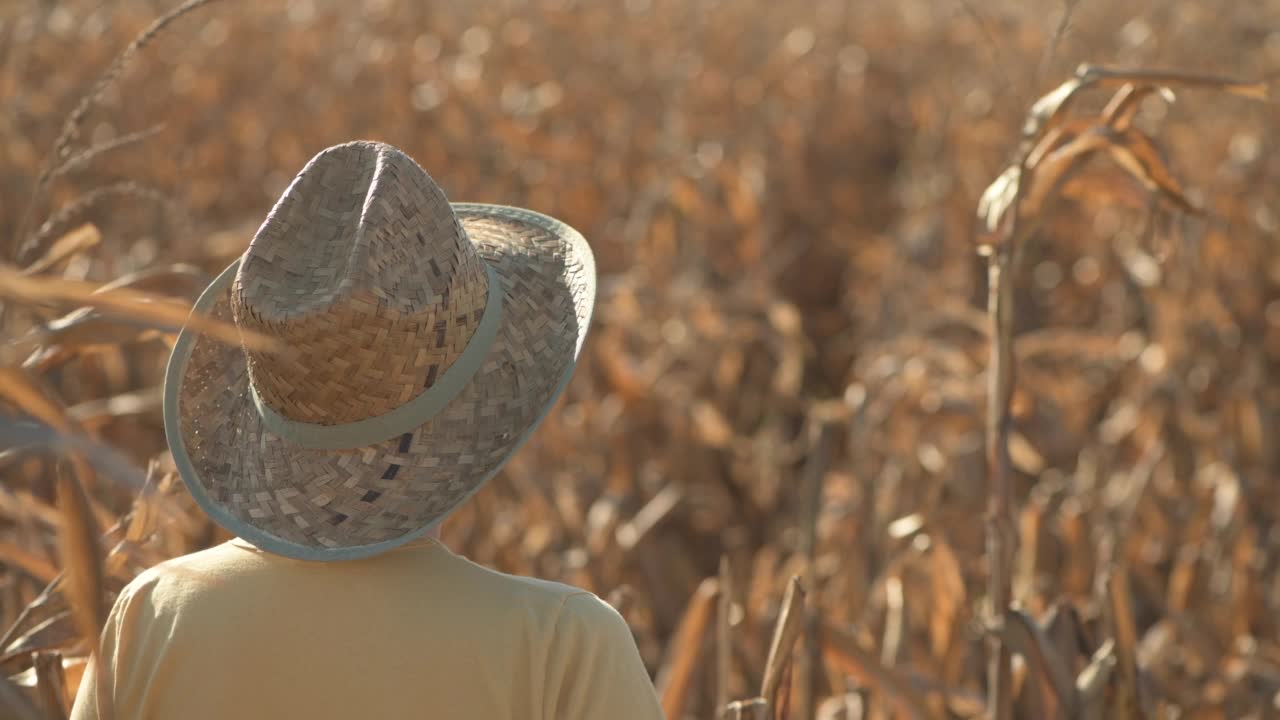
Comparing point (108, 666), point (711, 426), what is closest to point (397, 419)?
point (108, 666)

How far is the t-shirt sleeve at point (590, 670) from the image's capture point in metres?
1.12

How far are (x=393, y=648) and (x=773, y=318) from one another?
2817 mm

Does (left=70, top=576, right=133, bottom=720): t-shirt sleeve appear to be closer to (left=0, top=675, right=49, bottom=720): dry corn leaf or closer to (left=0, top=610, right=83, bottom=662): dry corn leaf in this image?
(left=0, top=610, right=83, bottom=662): dry corn leaf

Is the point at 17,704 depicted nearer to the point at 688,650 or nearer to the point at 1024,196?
the point at 688,650

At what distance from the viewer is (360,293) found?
115 cm

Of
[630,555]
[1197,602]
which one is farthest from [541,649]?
[1197,602]

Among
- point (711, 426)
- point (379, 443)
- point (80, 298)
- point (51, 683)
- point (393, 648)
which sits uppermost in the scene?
point (80, 298)

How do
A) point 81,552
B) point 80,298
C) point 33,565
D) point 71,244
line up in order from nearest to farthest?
point 80,298, point 81,552, point 33,565, point 71,244

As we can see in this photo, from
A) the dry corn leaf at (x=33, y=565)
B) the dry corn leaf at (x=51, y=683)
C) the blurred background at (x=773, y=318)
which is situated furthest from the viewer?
the blurred background at (x=773, y=318)

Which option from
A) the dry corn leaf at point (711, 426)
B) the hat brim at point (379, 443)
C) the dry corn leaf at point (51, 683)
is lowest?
the dry corn leaf at point (711, 426)

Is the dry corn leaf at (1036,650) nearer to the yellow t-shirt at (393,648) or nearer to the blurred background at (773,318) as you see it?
the blurred background at (773,318)

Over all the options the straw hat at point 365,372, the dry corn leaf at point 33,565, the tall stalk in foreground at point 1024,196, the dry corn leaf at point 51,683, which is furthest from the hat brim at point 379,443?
the tall stalk in foreground at point 1024,196

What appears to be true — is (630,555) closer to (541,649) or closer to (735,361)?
(735,361)

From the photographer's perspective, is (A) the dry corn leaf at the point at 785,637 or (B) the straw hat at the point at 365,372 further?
(A) the dry corn leaf at the point at 785,637
